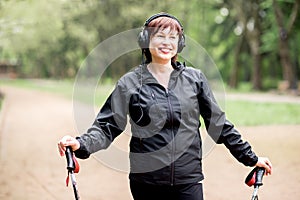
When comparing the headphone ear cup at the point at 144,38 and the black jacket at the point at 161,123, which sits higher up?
the headphone ear cup at the point at 144,38

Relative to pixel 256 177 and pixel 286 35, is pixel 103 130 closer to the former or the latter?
pixel 256 177

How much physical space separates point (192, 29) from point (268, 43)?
29.7ft

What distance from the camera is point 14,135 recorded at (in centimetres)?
1187

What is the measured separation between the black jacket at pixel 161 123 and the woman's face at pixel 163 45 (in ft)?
0.26

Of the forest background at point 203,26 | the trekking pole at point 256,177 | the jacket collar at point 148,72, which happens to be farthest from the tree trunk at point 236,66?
the jacket collar at point 148,72

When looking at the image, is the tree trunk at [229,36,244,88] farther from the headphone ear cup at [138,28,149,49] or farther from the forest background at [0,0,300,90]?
the headphone ear cup at [138,28,149,49]

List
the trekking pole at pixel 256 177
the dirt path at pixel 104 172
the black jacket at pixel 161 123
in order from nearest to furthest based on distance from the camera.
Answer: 1. the black jacket at pixel 161 123
2. the trekking pole at pixel 256 177
3. the dirt path at pixel 104 172

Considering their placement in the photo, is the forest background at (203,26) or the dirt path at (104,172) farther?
the forest background at (203,26)

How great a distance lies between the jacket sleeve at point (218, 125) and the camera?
2.54 meters

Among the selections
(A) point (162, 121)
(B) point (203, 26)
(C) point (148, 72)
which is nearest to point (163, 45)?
(C) point (148, 72)

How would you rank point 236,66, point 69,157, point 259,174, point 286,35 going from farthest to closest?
point 236,66
point 286,35
point 259,174
point 69,157

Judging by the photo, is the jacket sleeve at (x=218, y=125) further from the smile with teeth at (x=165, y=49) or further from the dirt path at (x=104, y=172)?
the dirt path at (x=104, y=172)

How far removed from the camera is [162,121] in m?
2.44

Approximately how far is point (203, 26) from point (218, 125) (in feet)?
99.7
